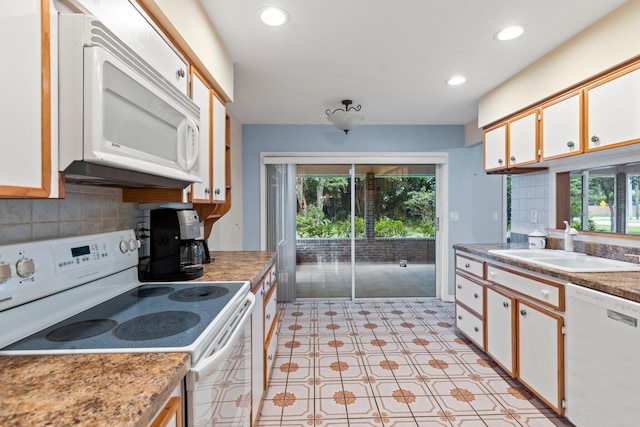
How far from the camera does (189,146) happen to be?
4.70 feet

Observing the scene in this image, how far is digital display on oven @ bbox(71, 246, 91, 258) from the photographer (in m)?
1.15

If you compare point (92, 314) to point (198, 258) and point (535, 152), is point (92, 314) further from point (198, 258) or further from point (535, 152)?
point (535, 152)

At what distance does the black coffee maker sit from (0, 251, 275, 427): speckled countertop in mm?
834

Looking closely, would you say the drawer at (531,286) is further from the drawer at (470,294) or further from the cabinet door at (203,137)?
the cabinet door at (203,137)

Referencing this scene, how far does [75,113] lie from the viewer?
82cm

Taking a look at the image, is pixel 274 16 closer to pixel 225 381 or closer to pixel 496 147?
pixel 225 381

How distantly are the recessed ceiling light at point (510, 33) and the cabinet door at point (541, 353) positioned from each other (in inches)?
67.2

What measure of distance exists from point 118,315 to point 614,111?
2641 mm

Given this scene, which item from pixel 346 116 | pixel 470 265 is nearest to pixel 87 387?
pixel 470 265

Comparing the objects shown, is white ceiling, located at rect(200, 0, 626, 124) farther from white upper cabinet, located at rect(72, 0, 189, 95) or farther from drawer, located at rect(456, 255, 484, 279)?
drawer, located at rect(456, 255, 484, 279)

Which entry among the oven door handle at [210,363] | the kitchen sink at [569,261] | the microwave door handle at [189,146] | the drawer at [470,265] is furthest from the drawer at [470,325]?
the microwave door handle at [189,146]

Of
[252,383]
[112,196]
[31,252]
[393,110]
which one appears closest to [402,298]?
[393,110]

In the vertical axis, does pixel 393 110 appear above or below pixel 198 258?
above

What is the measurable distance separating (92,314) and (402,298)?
383 centimetres
